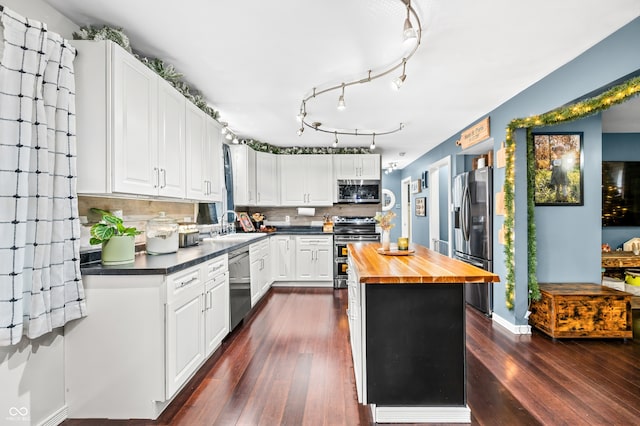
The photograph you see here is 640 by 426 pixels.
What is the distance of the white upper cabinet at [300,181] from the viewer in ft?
18.7

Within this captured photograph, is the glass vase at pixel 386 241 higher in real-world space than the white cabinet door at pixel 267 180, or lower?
lower

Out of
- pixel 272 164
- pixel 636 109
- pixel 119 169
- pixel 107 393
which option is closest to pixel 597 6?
pixel 636 109

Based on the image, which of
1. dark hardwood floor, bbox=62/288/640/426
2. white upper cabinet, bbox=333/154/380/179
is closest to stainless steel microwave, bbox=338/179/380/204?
white upper cabinet, bbox=333/154/380/179

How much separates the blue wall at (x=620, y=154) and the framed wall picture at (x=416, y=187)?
319 centimetres

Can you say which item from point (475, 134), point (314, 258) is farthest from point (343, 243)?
point (475, 134)

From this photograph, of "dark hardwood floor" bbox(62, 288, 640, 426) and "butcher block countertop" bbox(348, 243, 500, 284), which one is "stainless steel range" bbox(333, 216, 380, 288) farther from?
"butcher block countertop" bbox(348, 243, 500, 284)

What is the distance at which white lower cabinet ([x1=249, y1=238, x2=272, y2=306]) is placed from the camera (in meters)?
4.00

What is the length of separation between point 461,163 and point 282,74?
355cm

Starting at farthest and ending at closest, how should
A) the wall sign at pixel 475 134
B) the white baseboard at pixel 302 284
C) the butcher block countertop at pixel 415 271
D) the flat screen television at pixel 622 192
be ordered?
the white baseboard at pixel 302 284
the flat screen television at pixel 622 192
the wall sign at pixel 475 134
the butcher block countertop at pixel 415 271

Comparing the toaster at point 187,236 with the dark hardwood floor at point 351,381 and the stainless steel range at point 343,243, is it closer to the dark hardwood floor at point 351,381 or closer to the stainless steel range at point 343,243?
the dark hardwood floor at point 351,381

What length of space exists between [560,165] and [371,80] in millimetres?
2312

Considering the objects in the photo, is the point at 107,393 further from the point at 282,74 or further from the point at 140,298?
the point at 282,74

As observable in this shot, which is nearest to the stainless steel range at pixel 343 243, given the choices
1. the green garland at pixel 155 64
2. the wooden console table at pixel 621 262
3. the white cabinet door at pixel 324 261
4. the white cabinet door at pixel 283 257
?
the white cabinet door at pixel 324 261

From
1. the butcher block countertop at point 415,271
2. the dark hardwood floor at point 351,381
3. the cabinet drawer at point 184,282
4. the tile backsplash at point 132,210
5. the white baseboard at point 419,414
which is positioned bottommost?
the dark hardwood floor at point 351,381
